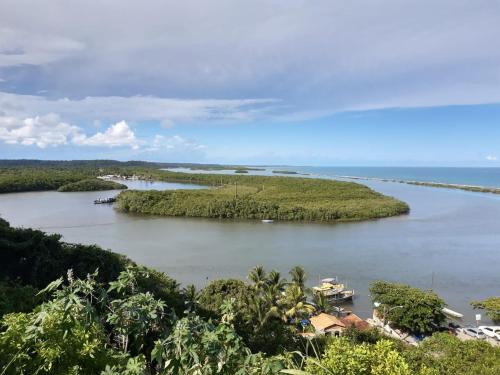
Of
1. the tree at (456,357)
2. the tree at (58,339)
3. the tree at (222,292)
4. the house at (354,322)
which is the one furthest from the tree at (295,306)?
the tree at (58,339)

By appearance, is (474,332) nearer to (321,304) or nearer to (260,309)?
(321,304)

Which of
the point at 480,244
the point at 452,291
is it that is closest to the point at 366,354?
the point at 452,291

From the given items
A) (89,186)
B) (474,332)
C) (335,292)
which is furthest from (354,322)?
(89,186)

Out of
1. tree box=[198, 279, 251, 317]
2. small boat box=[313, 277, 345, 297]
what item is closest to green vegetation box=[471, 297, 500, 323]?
small boat box=[313, 277, 345, 297]

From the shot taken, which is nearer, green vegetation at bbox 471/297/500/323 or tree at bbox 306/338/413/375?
tree at bbox 306/338/413/375

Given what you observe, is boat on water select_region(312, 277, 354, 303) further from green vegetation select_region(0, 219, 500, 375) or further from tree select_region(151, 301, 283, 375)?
tree select_region(151, 301, 283, 375)

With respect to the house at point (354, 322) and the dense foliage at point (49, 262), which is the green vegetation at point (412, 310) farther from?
the dense foliage at point (49, 262)
